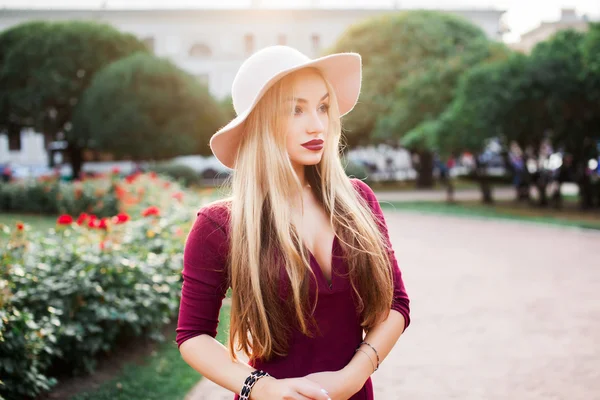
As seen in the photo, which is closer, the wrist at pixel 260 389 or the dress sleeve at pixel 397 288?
the wrist at pixel 260 389

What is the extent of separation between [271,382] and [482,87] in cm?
1661

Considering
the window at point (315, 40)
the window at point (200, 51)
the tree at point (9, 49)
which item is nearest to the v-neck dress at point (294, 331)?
the tree at point (9, 49)

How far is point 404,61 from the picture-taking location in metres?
24.1

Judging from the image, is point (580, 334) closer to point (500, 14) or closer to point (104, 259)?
point (104, 259)

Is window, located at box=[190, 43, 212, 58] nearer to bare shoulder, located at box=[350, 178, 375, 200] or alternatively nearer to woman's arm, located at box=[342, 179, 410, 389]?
bare shoulder, located at box=[350, 178, 375, 200]

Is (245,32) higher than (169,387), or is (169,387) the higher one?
(245,32)

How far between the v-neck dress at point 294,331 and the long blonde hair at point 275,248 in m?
0.03

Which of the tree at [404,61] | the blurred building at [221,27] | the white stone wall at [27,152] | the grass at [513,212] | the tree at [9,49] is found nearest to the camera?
the grass at [513,212]

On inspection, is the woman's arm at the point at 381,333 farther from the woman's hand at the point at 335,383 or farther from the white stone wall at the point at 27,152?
the white stone wall at the point at 27,152

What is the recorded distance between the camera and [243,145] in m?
1.84

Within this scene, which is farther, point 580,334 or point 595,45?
point 595,45

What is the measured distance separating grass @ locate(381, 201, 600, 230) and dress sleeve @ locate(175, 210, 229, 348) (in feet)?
40.0

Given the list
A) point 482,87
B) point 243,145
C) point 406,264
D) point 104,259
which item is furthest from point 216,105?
point 243,145

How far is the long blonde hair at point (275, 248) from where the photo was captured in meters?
1.69
